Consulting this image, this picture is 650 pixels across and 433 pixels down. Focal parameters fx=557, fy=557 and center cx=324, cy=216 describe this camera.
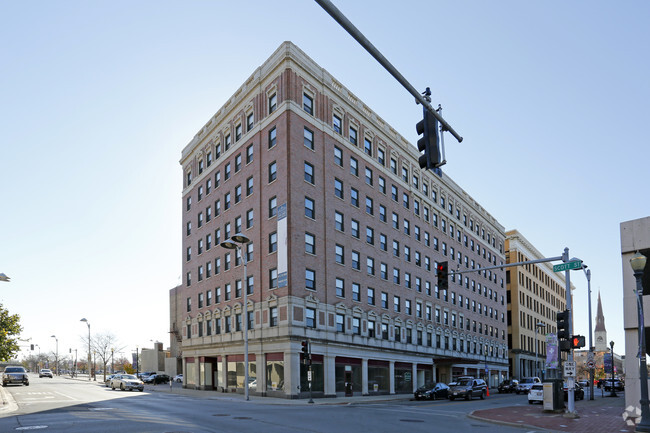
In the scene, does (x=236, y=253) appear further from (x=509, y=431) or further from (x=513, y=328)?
(x=513, y=328)

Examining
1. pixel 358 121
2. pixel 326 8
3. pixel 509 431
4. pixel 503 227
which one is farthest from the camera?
pixel 503 227

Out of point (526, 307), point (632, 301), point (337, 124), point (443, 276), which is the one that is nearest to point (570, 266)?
point (632, 301)

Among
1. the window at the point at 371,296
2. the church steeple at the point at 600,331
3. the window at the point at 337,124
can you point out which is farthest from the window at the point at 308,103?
the church steeple at the point at 600,331

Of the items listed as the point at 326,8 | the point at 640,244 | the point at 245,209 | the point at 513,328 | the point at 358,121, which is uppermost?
the point at 358,121

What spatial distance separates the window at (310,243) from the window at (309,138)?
741 centimetres

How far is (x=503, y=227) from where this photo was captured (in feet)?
306

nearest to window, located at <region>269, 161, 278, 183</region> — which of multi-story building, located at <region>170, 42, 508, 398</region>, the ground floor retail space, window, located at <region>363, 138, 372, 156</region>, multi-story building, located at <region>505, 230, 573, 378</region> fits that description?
multi-story building, located at <region>170, 42, 508, 398</region>

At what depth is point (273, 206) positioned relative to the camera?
144 feet

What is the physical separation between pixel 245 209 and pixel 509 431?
1274 inches

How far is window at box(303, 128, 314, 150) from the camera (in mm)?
45031

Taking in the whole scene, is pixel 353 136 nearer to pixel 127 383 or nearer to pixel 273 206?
pixel 273 206

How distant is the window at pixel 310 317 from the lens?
137 feet

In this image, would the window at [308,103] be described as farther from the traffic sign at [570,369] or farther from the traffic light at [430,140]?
the traffic light at [430,140]

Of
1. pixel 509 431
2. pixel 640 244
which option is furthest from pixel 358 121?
pixel 509 431
